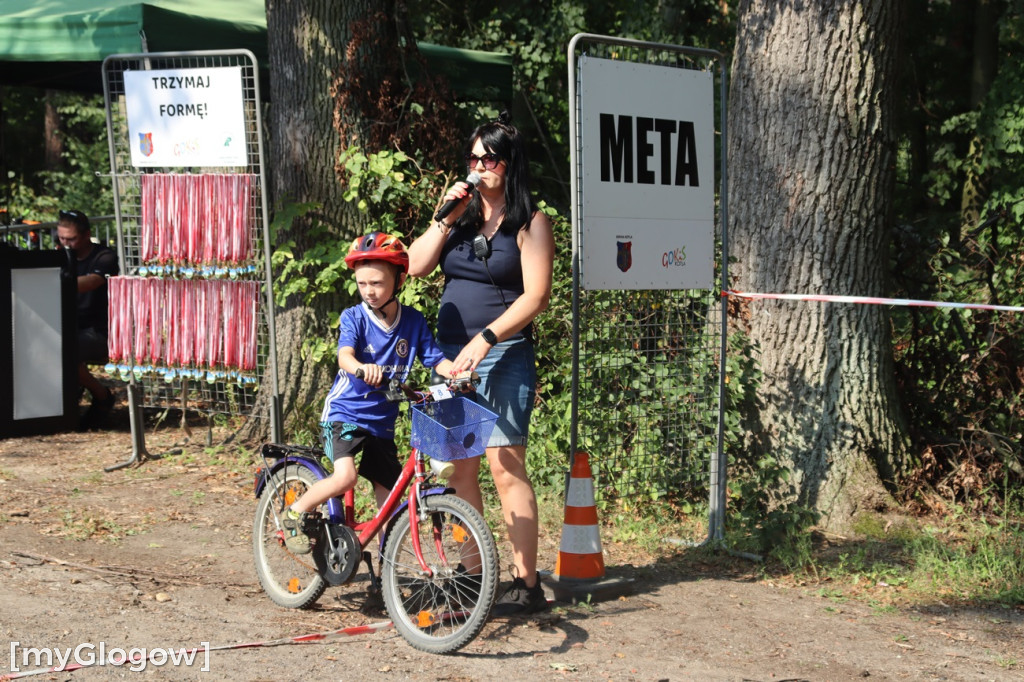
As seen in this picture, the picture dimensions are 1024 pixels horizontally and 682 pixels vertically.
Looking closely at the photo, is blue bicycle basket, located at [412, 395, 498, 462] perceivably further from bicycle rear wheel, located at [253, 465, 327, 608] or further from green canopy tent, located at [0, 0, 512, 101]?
green canopy tent, located at [0, 0, 512, 101]

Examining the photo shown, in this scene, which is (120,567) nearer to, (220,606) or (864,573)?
(220,606)

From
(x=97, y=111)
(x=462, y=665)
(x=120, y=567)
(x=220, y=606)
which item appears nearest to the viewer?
(x=462, y=665)

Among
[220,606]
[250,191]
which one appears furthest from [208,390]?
[220,606]

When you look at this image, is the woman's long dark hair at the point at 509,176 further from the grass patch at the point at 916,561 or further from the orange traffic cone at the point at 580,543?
the grass patch at the point at 916,561

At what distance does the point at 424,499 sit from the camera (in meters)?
4.55

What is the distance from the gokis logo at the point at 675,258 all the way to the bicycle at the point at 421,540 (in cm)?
170

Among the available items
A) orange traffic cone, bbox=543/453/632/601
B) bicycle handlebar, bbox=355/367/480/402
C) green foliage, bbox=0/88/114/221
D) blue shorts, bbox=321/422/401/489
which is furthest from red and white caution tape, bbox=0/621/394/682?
green foliage, bbox=0/88/114/221

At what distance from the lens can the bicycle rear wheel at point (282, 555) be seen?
502cm

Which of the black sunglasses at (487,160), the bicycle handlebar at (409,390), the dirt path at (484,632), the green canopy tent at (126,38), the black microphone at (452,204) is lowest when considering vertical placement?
the dirt path at (484,632)

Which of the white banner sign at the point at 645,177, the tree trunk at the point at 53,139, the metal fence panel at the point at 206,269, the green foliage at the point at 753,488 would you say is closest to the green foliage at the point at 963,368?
the green foliage at the point at 753,488

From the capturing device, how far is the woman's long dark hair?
478 centimetres

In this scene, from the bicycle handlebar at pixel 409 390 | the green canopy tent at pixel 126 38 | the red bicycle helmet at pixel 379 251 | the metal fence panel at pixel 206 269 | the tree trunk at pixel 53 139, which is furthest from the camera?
the tree trunk at pixel 53 139

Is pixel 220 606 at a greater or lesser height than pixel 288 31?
lesser

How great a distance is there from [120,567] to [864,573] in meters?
3.77
